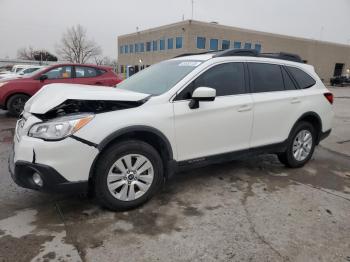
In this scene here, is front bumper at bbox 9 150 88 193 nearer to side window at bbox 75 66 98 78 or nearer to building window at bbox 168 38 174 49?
side window at bbox 75 66 98 78

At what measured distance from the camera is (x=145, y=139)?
3475mm

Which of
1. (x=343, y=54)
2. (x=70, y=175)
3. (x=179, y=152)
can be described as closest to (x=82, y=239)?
(x=70, y=175)

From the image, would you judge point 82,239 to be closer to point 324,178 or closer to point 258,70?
point 258,70

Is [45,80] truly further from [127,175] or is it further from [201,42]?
[201,42]

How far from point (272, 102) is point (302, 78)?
0.95 meters

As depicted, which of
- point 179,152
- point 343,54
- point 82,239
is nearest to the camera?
point 82,239

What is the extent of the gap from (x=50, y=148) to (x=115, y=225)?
3.19 ft

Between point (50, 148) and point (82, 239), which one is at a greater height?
point (50, 148)

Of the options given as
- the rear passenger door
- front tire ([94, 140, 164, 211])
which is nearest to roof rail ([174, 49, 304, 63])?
the rear passenger door

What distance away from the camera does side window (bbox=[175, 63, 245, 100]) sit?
373 cm

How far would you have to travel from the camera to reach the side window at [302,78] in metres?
→ 4.86

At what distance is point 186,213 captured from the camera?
11.1 feet

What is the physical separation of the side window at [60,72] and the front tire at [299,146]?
7.05 meters

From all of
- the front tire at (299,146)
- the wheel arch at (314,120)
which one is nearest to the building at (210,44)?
the wheel arch at (314,120)
